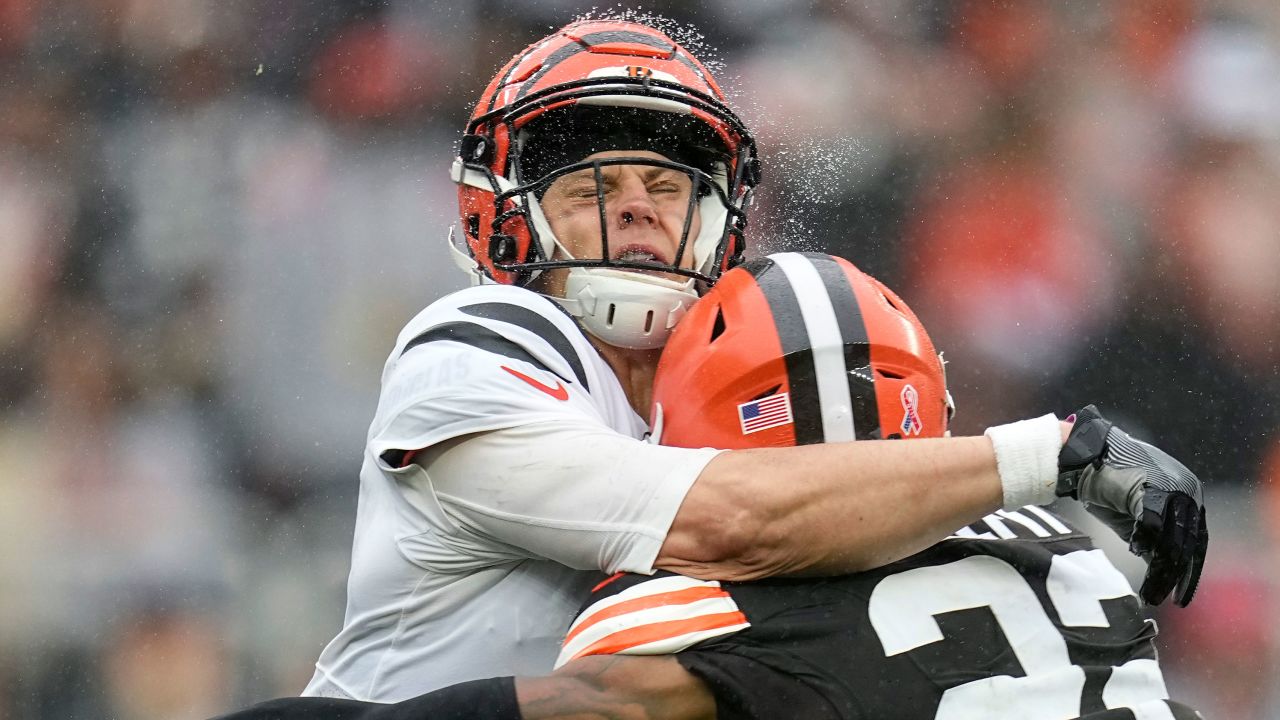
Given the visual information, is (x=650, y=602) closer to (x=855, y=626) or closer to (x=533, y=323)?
(x=855, y=626)

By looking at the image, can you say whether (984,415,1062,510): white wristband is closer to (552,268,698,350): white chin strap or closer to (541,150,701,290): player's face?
(552,268,698,350): white chin strap

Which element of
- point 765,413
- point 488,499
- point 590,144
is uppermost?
point 590,144

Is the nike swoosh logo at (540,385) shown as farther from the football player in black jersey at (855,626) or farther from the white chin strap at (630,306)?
the white chin strap at (630,306)

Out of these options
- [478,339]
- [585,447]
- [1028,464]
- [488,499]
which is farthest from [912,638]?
[478,339]

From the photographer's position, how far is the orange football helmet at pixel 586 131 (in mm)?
2619

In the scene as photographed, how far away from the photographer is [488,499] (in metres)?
1.98

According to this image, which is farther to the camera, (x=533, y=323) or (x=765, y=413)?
(x=533, y=323)

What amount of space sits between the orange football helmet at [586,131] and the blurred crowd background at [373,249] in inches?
66.3

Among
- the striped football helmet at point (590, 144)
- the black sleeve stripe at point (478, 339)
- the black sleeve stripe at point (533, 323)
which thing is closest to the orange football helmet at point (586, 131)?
the striped football helmet at point (590, 144)

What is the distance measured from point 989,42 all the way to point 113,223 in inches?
119

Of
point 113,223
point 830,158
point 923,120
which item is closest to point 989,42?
point 923,120

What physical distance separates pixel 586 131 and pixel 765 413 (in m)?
0.87

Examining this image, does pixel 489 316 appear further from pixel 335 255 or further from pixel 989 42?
pixel 989 42

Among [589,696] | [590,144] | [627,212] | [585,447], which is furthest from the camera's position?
[590,144]
